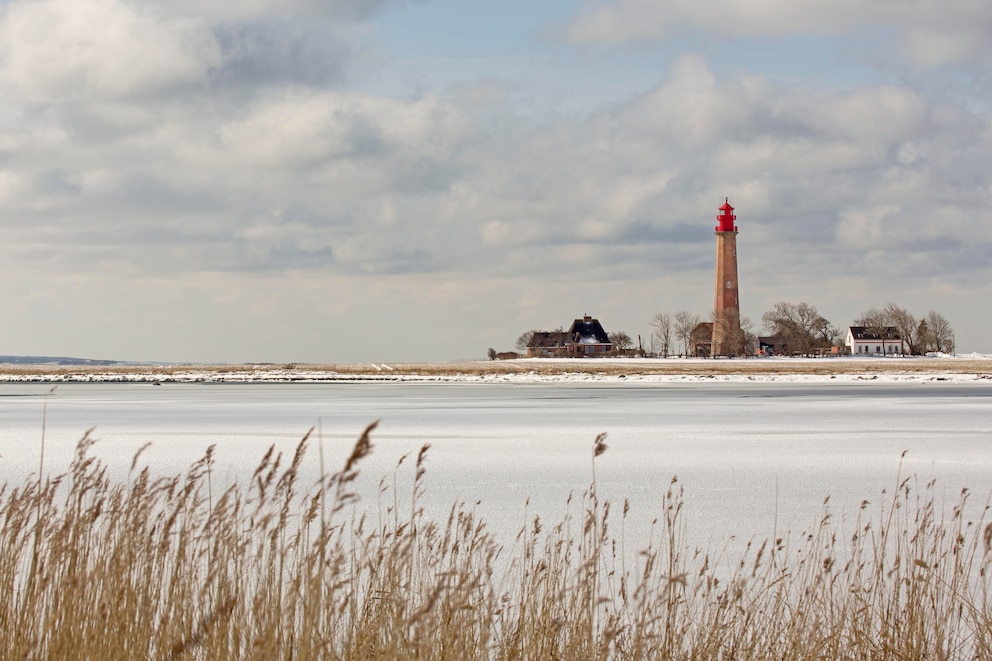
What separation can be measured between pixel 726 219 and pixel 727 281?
6.84m

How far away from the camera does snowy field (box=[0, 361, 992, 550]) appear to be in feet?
34.9

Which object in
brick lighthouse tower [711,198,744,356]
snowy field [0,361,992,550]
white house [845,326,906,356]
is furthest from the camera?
white house [845,326,906,356]

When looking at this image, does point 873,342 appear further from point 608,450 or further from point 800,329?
point 608,450

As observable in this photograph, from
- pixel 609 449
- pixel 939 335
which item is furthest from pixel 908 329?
pixel 609 449

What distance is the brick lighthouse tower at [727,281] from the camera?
9881 cm

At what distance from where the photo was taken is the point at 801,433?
20.1 metres

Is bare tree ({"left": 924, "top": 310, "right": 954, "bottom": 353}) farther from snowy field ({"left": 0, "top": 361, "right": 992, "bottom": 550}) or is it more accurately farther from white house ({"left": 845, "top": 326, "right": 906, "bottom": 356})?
snowy field ({"left": 0, "top": 361, "right": 992, "bottom": 550})

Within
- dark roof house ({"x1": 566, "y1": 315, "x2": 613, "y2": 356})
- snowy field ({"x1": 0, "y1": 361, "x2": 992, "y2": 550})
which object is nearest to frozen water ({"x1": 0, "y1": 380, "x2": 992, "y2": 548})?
snowy field ({"x1": 0, "y1": 361, "x2": 992, "y2": 550})

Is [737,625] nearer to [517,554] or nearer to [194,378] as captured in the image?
[517,554]

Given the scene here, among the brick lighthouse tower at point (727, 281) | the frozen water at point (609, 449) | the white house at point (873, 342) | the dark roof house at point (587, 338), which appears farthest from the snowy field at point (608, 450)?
the white house at point (873, 342)

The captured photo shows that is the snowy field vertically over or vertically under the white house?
under

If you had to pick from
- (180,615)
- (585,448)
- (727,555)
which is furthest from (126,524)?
(585,448)

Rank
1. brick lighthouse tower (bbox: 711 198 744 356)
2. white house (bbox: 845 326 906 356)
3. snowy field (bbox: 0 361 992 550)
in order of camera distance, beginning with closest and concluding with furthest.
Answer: snowy field (bbox: 0 361 992 550)
brick lighthouse tower (bbox: 711 198 744 356)
white house (bbox: 845 326 906 356)

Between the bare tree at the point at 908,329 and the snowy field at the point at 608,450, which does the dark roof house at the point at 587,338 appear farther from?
the snowy field at the point at 608,450
